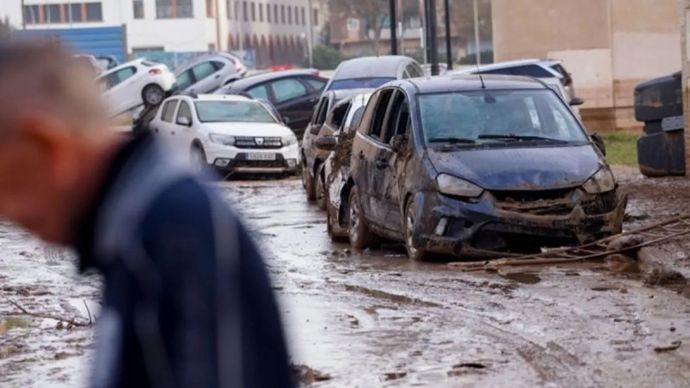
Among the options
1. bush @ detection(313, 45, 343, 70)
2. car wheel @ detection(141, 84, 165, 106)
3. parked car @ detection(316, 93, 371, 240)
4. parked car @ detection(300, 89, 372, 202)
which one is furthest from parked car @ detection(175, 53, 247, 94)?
bush @ detection(313, 45, 343, 70)

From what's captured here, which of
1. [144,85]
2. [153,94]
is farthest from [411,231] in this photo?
[144,85]

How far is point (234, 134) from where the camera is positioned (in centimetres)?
2692

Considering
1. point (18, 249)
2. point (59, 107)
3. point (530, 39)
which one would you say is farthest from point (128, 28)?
point (59, 107)

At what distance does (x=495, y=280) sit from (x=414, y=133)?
6.81 feet

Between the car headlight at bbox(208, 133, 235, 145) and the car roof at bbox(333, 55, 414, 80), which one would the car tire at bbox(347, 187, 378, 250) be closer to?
the car headlight at bbox(208, 133, 235, 145)

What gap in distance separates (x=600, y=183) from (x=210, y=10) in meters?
78.8

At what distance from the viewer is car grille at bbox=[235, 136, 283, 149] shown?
2691cm

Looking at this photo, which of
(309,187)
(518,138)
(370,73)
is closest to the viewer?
(518,138)

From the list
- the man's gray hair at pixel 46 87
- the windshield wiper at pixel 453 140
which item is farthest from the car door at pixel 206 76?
the man's gray hair at pixel 46 87

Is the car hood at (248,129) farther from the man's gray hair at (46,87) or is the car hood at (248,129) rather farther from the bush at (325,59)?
the bush at (325,59)

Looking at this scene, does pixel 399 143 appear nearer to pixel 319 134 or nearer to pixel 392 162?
pixel 392 162

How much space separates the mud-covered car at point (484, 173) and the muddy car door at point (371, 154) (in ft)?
0.08

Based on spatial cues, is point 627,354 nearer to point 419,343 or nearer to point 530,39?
point 419,343

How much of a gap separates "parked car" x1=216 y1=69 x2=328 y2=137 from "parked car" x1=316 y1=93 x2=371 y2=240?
16.4 m
